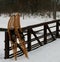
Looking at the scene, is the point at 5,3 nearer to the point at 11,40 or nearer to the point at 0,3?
the point at 0,3

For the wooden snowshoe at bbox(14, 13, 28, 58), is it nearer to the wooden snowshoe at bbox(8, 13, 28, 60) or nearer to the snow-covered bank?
the wooden snowshoe at bbox(8, 13, 28, 60)

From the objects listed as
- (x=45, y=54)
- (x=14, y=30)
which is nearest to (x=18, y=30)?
(x=14, y=30)

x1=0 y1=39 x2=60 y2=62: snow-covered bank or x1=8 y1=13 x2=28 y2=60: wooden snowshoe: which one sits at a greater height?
x1=8 y1=13 x2=28 y2=60: wooden snowshoe

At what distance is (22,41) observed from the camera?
10.2 metres

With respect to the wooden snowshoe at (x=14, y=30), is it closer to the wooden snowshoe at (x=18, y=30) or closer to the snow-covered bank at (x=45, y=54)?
the wooden snowshoe at (x=18, y=30)

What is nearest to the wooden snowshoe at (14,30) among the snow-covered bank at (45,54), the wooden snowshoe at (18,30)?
the wooden snowshoe at (18,30)

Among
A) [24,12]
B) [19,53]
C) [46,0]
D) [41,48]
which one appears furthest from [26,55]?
[46,0]

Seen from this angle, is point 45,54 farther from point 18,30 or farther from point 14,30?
point 14,30

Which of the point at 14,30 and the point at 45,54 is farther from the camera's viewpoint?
the point at 45,54

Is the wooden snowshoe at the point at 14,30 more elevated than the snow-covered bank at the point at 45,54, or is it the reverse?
the wooden snowshoe at the point at 14,30

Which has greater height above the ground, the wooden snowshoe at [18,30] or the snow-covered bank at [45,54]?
the wooden snowshoe at [18,30]

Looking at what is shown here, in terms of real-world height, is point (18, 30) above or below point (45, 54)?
above

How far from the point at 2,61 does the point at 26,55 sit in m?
0.96

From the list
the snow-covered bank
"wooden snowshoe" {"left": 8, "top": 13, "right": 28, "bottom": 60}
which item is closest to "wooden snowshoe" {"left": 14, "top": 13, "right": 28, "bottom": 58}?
"wooden snowshoe" {"left": 8, "top": 13, "right": 28, "bottom": 60}
